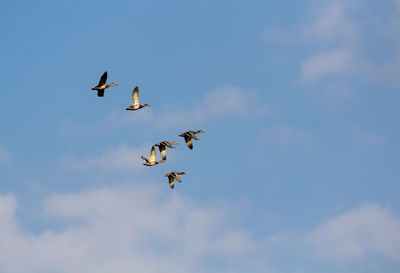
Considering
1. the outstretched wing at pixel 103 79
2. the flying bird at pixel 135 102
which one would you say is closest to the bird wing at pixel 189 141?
the flying bird at pixel 135 102

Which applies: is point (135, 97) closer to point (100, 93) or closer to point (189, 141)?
point (100, 93)

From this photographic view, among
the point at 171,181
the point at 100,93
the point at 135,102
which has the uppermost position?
the point at 135,102

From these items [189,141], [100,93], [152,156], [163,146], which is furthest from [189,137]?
[100,93]

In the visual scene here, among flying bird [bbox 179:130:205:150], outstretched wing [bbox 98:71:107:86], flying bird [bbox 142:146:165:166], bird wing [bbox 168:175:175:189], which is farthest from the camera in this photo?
bird wing [bbox 168:175:175:189]

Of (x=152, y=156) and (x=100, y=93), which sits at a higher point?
(x=100, y=93)

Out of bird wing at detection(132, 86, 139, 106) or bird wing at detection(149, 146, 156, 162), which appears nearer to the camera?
bird wing at detection(132, 86, 139, 106)

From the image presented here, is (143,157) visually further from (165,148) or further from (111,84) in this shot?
(111,84)

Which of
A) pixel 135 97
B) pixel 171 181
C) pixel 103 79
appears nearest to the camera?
pixel 103 79

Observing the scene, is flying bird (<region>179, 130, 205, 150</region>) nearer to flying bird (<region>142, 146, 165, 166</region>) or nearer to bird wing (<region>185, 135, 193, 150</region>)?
bird wing (<region>185, 135, 193, 150</region>)

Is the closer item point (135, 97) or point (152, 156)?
point (135, 97)

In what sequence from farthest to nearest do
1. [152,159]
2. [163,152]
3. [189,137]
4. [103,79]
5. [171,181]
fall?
[171,181], [152,159], [163,152], [189,137], [103,79]

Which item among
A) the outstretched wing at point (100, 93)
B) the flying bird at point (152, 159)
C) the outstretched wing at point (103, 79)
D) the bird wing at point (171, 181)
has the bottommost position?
the bird wing at point (171, 181)

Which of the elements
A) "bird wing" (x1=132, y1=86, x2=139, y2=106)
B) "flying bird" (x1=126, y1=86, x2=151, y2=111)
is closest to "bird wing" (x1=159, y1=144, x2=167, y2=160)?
"flying bird" (x1=126, y1=86, x2=151, y2=111)

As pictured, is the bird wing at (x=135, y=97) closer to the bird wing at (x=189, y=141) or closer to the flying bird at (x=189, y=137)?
the flying bird at (x=189, y=137)
